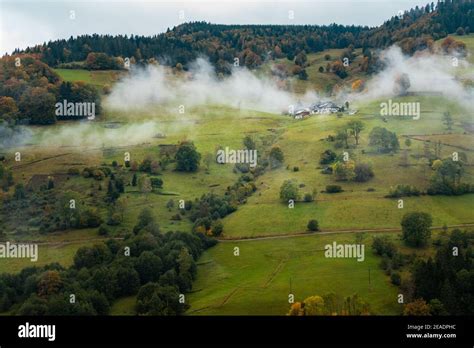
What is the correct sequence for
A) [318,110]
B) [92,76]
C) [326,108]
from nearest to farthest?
[326,108] < [318,110] < [92,76]

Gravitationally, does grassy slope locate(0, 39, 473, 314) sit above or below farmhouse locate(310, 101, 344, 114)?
below

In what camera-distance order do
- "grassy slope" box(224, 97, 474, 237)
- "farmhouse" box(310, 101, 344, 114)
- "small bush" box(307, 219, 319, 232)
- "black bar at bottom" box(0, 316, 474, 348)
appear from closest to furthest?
"black bar at bottom" box(0, 316, 474, 348) → "small bush" box(307, 219, 319, 232) → "grassy slope" box(224, 97, 474, 237) → "farmhouse" box(310, 101, 344, 114)

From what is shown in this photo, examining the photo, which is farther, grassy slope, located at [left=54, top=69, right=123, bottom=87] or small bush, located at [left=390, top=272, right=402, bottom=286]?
grassy slope, located at [left=54, top=69, right=123, bottom=87]

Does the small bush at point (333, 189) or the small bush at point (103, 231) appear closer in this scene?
the small bush at point (103, 231)

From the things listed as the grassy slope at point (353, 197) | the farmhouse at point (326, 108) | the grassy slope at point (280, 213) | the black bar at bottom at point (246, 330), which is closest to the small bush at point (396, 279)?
the grassy slope at point (280, 213)

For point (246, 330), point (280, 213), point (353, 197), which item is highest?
point (353, 197)

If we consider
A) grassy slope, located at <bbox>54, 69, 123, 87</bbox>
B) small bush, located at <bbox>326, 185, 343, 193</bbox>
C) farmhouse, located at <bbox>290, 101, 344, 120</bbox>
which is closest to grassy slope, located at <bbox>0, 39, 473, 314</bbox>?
small bush, located at <bbox>326, 185, 343, 193</bbox>

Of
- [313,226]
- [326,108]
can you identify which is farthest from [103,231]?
[326,108]

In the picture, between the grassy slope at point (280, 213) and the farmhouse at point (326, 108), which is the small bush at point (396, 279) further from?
the farmhouse at point (326, 108)

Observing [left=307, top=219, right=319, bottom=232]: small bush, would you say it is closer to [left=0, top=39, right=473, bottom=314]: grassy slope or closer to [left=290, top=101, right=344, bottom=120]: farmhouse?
[left=0, top=39, right=473, bottom=314]: grassy slope

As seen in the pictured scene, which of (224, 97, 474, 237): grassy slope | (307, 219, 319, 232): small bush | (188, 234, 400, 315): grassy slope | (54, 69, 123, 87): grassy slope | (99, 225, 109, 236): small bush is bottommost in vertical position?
(188, 234, 400, 315): grassy slope

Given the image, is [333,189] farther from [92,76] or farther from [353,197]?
[92,76]

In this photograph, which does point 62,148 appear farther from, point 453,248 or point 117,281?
point 453,248
